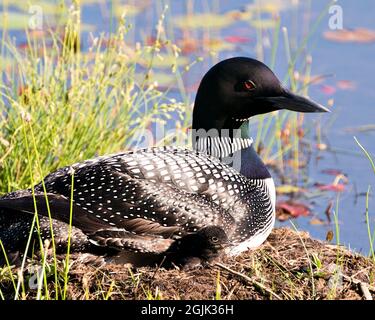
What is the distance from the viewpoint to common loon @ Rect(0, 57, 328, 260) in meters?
4.82

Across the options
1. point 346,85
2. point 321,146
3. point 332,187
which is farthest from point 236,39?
point 332,187

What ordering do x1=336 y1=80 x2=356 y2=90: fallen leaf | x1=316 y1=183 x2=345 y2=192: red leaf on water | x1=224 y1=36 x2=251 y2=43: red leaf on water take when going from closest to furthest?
x1=316 y1=183 x2=345 y2=192: red leaf on water → x1=336 y1=80 x2=356 y2=90: fallen leaf → x1=224 y1=36 x2=251 y2=43: red leaf on water

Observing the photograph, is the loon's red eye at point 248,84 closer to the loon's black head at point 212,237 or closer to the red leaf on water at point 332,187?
the loon's black head at point 212,237

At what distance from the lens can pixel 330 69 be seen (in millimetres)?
8453

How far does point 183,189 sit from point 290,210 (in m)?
2.29

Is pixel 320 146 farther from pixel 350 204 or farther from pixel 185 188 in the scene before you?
pixel 185 188

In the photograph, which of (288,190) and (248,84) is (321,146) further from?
(248,84)

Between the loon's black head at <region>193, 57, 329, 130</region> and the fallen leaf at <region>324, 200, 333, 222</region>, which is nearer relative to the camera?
the loon's black head at <region>193, 57, 329, 130</region>

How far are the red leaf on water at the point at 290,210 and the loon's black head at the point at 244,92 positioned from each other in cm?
181

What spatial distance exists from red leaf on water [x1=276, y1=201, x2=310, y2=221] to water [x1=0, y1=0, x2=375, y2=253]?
60mm

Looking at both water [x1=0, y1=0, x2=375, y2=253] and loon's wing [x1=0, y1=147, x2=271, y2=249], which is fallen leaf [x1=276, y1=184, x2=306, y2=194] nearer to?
water [x1=0, y1=0, x2=375, y2=253]

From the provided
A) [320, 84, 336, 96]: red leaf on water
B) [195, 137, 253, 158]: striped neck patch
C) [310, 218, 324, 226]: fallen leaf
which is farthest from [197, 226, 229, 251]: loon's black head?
[320, 84, 336, 96]: red leaf on water
